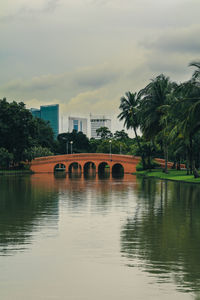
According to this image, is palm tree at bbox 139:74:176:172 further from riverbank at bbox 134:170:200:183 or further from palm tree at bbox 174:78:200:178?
palm tree at bbox 174:78:200:178

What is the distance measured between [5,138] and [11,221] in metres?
77.4

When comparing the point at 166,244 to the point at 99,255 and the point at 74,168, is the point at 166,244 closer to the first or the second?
the point at 99,255

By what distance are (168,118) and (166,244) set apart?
158ft

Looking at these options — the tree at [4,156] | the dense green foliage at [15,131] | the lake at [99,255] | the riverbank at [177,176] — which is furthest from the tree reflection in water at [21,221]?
the dense green foliage at [15,131]

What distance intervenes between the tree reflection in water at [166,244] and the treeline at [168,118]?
23.0 metres

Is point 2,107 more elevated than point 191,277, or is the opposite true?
point 2,107

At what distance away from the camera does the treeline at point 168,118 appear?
Result: 138 feet

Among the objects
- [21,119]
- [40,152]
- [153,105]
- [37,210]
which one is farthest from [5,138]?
[37,210]

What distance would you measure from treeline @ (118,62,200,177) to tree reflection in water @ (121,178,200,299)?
905 inches

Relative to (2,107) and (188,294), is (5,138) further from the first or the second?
(188,294)

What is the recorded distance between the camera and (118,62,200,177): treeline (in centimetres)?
4203

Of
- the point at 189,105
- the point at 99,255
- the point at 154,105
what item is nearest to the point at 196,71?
the point at 189,105

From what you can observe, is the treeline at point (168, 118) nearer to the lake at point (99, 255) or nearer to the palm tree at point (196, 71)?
the palm tree at point (196, 71)

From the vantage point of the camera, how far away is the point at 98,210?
2058cm
